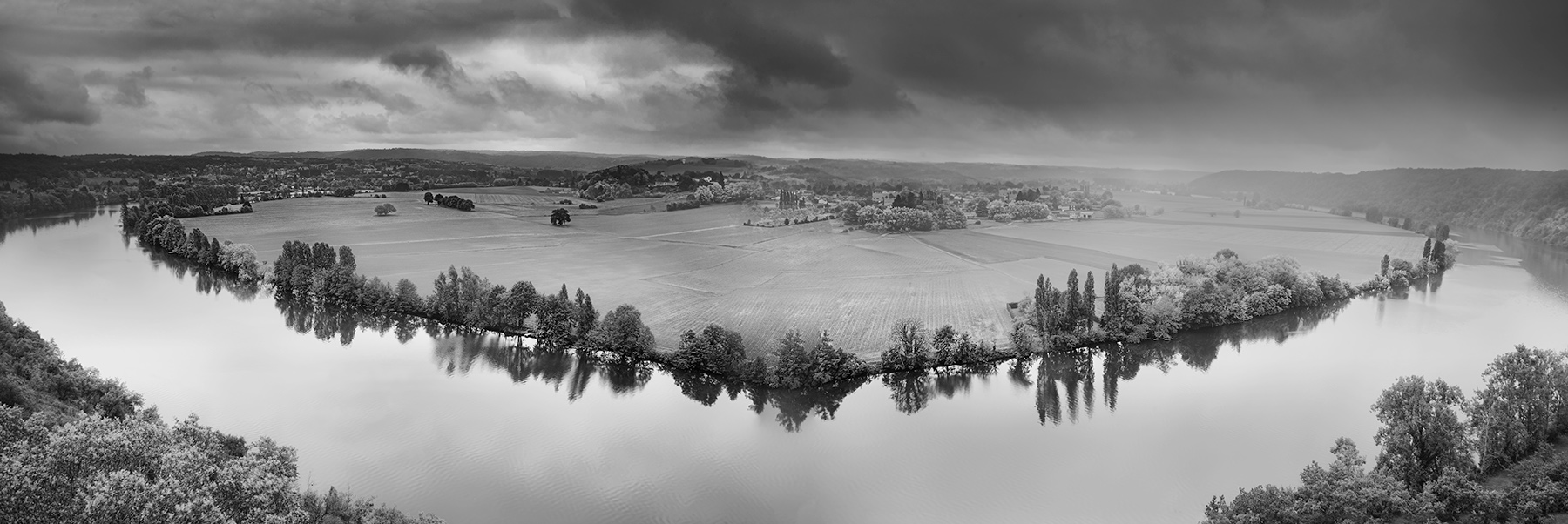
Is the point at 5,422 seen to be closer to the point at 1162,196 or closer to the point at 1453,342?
the point at 1453,342

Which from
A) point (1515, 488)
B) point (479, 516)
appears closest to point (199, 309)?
point (479, 516)

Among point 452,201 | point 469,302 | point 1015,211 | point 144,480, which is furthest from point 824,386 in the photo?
point 452,201

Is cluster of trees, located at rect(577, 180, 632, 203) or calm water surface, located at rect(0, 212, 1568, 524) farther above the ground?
cluster of trees, located at rect(577, 180, 632, 203)

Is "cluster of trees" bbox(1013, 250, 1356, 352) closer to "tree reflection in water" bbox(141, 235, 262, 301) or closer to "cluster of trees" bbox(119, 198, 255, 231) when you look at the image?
"tree reflection in water" bbox(141, 235, 262, 301)

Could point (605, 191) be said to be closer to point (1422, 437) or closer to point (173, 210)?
point (173, 210)

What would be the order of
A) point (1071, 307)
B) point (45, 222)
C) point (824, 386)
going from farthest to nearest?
1. point (45, 222)
2. point (1071, 307)
3. point (824, 386)

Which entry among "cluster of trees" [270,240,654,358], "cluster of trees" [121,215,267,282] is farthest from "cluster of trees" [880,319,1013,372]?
"cluster of trees" [121,215,267,282]
